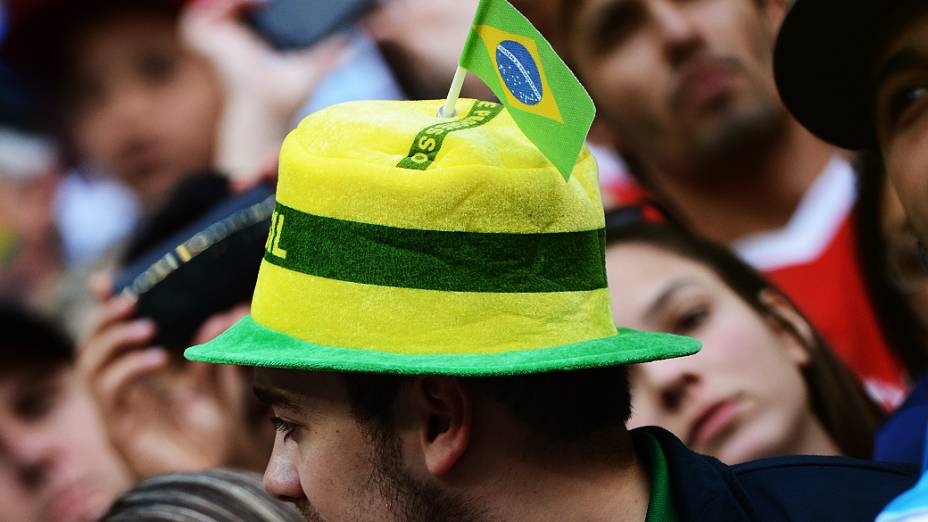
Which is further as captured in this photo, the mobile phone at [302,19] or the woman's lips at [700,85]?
the mobile phone at [302,19]

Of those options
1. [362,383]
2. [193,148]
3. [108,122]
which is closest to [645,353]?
[362,383]

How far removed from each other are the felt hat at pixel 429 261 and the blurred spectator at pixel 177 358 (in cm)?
165

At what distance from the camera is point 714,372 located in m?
3.08

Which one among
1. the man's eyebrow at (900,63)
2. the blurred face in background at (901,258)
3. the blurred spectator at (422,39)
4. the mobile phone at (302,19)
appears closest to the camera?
the man's eyebrow at (900,63)

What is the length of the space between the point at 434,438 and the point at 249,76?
2.68 metres

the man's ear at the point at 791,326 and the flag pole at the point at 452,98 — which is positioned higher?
the flag pole at the point at 452,98

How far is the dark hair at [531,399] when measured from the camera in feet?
5.81

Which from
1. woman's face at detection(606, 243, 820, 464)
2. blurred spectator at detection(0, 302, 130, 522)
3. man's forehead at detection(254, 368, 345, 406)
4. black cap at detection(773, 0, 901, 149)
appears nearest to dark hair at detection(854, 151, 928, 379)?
woman's face at detection(606, 243, 820, 464)

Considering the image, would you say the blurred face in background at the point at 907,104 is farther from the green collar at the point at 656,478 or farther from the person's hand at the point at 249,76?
the person's hand at the point at 249,76

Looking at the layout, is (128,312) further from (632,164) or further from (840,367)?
(840,367)

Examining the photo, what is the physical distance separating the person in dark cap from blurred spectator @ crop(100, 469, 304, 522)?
128cm

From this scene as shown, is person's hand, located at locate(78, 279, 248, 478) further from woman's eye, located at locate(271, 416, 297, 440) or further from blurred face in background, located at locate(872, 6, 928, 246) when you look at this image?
blurred face in background, located at locate(872, 6, 928, 246)

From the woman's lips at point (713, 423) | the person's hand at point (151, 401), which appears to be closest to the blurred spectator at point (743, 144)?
the woman's lips at point (713, 423)

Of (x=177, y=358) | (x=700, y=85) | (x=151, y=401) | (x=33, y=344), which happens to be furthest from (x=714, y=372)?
(x=33, y=344)
